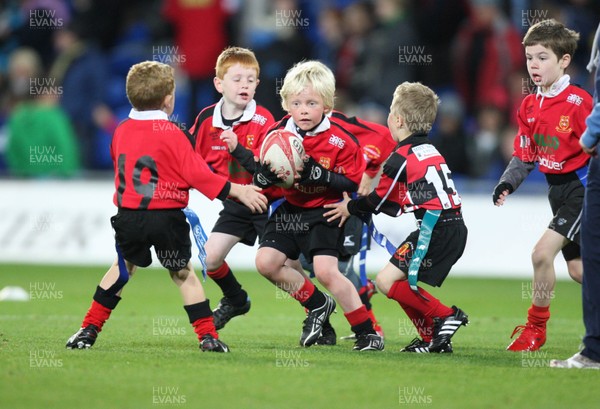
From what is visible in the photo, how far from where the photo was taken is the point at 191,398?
5809 millimetres

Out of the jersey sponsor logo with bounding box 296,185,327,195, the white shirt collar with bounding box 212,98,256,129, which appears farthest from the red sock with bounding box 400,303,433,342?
the white shirt collar with bounding box 212,98,256,129

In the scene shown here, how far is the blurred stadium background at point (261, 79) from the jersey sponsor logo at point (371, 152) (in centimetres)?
541

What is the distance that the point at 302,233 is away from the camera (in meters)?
Result: 8.04

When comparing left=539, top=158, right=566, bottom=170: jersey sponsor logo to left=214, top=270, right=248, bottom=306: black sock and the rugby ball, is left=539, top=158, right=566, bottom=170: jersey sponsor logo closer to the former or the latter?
the rugby ball

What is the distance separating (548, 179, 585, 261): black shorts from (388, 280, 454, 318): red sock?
110 centimetres

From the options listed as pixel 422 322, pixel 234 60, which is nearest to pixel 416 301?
pixel 422 322

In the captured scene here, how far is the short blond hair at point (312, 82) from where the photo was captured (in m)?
7.92

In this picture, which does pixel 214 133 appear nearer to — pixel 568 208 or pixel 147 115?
pixel 147 115

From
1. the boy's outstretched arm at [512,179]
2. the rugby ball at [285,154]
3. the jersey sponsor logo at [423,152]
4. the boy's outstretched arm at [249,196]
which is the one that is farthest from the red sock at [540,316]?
the boy's outstretched arm at [249,196]

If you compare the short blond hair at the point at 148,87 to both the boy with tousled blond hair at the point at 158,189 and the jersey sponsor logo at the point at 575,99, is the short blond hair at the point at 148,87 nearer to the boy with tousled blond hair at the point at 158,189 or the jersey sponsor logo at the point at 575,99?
the boy with tousled blond hair at the point at 158,189

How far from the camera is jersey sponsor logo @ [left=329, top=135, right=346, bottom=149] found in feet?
26.3

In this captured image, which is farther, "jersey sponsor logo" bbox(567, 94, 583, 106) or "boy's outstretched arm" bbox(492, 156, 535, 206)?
"boy's outstretched arm" bbox(492, 156, 535, 206)

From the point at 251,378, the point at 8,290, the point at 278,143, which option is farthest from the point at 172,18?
the point at 251,378

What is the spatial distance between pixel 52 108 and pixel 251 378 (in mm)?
11304
